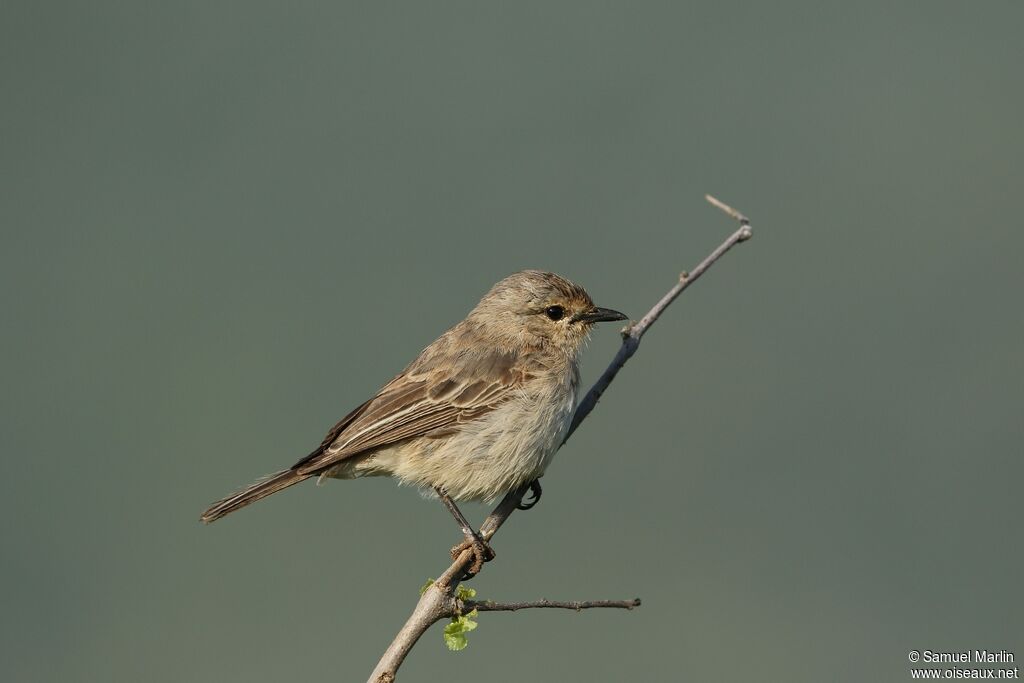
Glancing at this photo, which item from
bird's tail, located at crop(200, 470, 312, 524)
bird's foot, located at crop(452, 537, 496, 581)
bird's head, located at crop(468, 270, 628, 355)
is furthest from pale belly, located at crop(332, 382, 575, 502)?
bird's foot, located at crop(452, 537, 496, 581)

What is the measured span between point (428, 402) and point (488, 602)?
101 inches

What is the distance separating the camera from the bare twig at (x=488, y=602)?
4.03m

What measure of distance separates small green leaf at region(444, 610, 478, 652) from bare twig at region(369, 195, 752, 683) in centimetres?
5

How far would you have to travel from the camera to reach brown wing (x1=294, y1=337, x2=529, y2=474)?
647cm

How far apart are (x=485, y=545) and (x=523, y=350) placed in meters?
1.60

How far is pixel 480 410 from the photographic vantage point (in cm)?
673

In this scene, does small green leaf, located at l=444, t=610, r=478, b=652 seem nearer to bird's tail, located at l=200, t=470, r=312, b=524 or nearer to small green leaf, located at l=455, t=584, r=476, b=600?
small green leaf, located at l=455, t=584, r=476, b=600

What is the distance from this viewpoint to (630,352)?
6234 millimetres

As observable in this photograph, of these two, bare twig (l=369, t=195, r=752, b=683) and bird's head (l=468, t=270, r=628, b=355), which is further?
bird's head (l=468, t=270, r=628, b=355)

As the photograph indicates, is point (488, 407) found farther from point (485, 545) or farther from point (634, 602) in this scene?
point (634, 602)

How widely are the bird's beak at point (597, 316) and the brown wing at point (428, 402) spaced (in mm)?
547

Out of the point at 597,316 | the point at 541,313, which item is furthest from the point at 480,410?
the point at 597,316

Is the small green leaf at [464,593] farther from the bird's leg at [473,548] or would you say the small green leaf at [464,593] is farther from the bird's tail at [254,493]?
the bird's tail at [254,493]

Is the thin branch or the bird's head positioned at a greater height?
the bird's head
